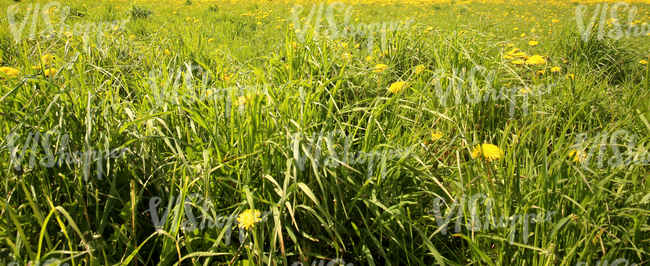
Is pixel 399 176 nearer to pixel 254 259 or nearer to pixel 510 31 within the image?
pixel 254 259

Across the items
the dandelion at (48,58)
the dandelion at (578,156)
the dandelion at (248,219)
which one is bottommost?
the dandelion at (248,219)

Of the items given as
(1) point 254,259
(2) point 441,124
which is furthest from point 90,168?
(2) point 441,124

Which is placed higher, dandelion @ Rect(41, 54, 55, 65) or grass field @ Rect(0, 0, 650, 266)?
dandelion @ Rect(41, 54, 55, 65)

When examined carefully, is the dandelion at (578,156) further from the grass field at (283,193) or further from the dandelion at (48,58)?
the dandelion at (48,58)

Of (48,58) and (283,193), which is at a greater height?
(48,58)

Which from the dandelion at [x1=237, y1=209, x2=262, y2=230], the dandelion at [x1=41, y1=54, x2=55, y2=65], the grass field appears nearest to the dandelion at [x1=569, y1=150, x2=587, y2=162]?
the grass field

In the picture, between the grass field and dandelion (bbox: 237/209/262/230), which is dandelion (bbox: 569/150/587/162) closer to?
the grass field

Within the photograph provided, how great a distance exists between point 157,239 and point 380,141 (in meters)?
0.89

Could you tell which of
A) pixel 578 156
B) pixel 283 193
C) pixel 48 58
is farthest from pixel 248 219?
pixel 48 58

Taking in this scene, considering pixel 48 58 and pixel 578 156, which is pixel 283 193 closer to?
pixel 578 156

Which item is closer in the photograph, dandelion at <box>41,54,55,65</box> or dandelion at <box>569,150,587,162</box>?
dandelion at <box>569,150,587,162</box>

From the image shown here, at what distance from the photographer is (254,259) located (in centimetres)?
109

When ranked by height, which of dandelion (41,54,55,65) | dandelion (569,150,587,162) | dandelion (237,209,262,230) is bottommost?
dandelion (237,209,262,230)

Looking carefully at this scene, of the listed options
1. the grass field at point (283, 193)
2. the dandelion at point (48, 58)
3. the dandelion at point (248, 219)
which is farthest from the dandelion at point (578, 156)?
the dandelion at point (48, 58)
